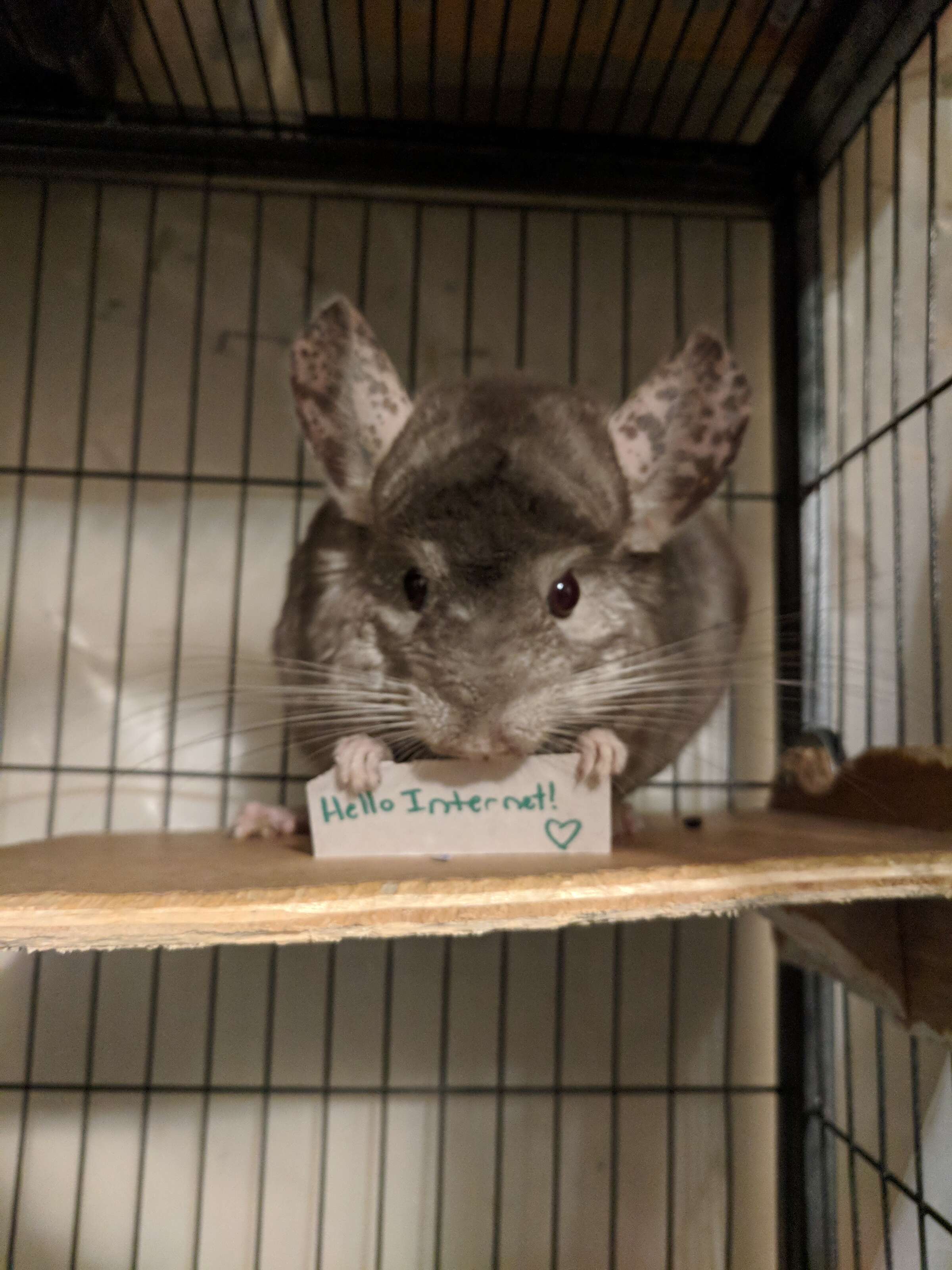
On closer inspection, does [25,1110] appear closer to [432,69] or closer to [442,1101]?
[442,1101]

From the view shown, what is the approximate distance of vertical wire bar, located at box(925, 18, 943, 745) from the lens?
991 mm

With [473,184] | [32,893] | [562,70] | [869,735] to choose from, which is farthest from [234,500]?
[869,735]

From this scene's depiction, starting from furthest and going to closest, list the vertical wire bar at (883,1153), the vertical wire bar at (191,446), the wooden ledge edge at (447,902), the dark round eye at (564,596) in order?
the vertical wire bar at (191,446), the vertical wire bar at (883,1153), the dark round eye at (564,596), the wooden ledge edge at (447,902)

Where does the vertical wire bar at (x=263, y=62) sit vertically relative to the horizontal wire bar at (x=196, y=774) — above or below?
above

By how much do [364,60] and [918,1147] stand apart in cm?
146

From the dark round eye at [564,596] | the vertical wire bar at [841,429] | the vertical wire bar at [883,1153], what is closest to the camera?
the dark round eye at [564,596]

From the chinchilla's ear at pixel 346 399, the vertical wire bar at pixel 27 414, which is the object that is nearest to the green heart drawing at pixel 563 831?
the chinchilla's ear at pixel 346 399

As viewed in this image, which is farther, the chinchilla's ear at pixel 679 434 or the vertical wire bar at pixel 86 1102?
the vertical wire bar at pixel 86 1102

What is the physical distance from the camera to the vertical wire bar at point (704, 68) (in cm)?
100

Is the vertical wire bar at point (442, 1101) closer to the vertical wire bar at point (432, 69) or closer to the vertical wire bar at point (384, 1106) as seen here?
the vertical wire bar at point (384, 1106)

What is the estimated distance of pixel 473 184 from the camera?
1263mm

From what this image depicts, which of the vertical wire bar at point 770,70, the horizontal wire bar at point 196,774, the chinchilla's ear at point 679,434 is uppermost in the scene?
the vertical wire bar at point 770,70

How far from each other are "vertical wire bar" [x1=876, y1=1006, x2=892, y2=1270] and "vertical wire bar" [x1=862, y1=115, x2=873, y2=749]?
384 millimetres

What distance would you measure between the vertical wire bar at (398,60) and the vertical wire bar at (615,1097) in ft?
4.05
